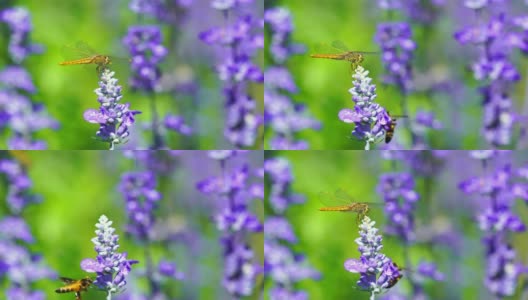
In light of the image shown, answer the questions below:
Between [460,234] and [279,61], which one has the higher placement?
[279,61]

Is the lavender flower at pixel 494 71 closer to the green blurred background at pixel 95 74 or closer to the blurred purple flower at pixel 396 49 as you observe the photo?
the blurred purple flower at pixel 396 49

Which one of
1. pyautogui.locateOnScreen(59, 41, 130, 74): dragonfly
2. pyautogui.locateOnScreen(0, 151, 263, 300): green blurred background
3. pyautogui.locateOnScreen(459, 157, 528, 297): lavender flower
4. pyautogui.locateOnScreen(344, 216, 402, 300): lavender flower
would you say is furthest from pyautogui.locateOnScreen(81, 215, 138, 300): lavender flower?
pyautogui.locateOnScreen(459, 157, 528, 297): lavender flower

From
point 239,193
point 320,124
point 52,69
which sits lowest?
→ point 239,193

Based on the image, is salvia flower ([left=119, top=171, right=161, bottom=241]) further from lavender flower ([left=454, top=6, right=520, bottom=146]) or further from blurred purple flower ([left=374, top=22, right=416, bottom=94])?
lavender flower ([left=454, top=6, right=520, bottom=146])

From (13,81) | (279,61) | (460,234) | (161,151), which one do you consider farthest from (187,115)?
(460,234)

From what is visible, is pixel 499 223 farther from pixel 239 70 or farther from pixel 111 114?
pixel 111 114

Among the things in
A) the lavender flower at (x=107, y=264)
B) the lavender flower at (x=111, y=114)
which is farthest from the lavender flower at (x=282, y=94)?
the lavender flower at (x=107, y=264)

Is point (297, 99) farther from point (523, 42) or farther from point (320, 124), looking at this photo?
point (523, 42)
